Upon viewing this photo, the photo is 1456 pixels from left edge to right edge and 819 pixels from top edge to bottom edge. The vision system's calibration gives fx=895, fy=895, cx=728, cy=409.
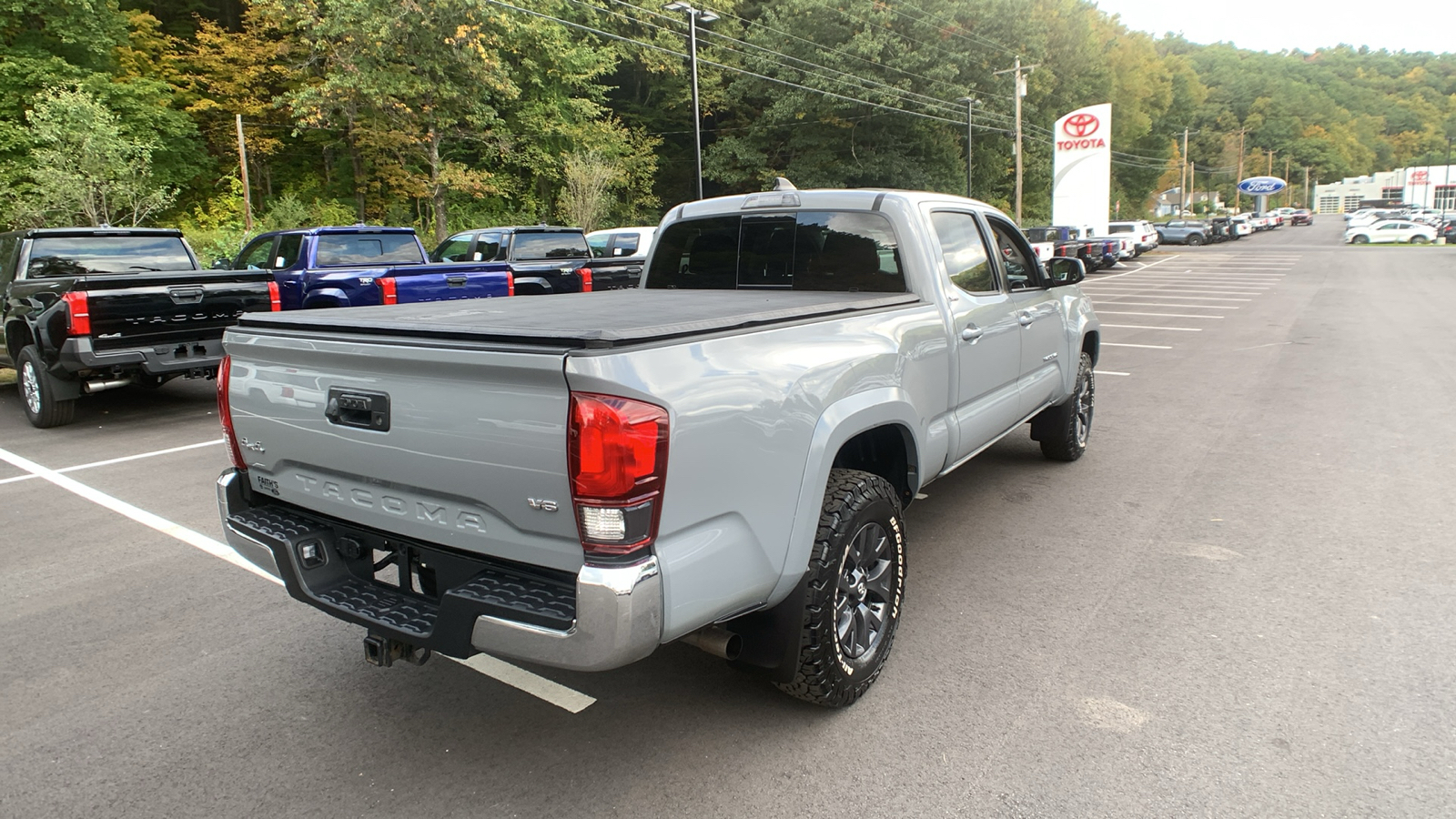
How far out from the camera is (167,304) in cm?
831

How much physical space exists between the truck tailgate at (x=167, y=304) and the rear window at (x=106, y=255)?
141cm

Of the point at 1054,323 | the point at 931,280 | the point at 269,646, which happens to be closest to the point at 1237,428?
the point at 1054,323

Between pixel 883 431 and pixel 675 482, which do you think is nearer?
pixel 675 482

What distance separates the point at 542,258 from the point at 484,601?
1203 cm

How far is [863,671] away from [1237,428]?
235 inches

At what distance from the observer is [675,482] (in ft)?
8.02

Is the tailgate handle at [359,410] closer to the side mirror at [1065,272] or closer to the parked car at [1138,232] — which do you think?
the side mirror at [1065,272]

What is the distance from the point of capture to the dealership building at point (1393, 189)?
113 m

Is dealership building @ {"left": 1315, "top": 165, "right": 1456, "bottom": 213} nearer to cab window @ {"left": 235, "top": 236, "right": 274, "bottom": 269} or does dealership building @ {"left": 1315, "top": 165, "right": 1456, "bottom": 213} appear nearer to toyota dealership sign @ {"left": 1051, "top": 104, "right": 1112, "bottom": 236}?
toyota dealership sign @ {"left": 1051, "top": 104, "right": 1112, "bottom": 236}

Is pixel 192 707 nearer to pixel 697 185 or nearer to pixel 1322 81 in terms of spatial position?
pixel 697 185

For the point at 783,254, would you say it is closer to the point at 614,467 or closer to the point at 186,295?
the point at 614,467

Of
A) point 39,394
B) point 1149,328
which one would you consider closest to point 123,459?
point 39,394

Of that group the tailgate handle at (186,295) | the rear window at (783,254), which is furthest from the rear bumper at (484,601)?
the tailgate handle at (186,295)

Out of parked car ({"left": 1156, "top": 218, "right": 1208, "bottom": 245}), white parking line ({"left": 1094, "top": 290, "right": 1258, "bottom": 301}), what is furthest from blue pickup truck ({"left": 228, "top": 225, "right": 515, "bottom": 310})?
parked car ({"left": 1156, "top": 218, "right": 1208, "bottom": 245})
